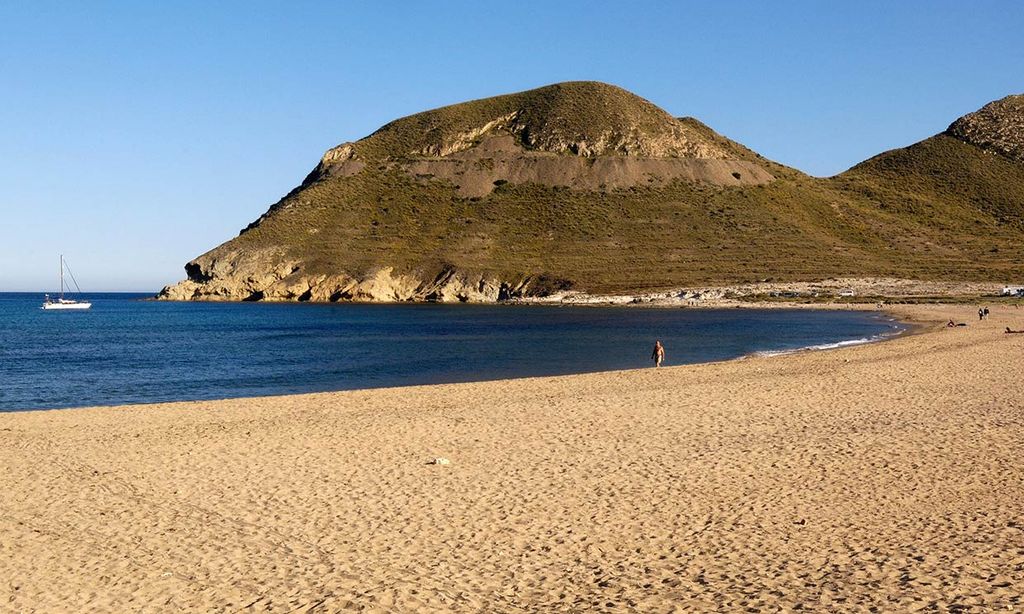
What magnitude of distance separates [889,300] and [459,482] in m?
86.6

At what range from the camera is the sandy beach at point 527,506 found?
9156 millimetres

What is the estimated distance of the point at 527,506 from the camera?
1258cm

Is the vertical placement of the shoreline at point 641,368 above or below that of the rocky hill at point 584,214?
below

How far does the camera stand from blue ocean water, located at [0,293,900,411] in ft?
105

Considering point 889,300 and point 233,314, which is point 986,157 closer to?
point 889,300

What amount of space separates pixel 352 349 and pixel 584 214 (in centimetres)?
8476

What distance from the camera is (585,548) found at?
10664mm

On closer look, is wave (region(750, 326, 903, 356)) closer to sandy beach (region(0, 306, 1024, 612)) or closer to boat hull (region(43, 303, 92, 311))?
sandy beach (region(0, 306, 1024, 612))

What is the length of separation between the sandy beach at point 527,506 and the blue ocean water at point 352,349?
9448 millimetres

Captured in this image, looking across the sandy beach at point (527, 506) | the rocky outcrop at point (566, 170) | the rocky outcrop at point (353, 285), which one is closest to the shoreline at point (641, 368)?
the sandy beach at point (527, 506)

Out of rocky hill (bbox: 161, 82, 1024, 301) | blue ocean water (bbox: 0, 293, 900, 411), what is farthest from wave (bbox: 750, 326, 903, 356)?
rocky hill (bbox: 161, 82, 1024, 301)

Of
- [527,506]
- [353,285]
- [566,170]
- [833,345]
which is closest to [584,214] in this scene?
[566,170]

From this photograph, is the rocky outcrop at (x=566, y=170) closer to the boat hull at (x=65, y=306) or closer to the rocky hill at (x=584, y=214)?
the rocky hill at (x=584, y=214)

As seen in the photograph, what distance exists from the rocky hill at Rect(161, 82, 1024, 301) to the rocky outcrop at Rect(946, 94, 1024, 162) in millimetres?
1660
